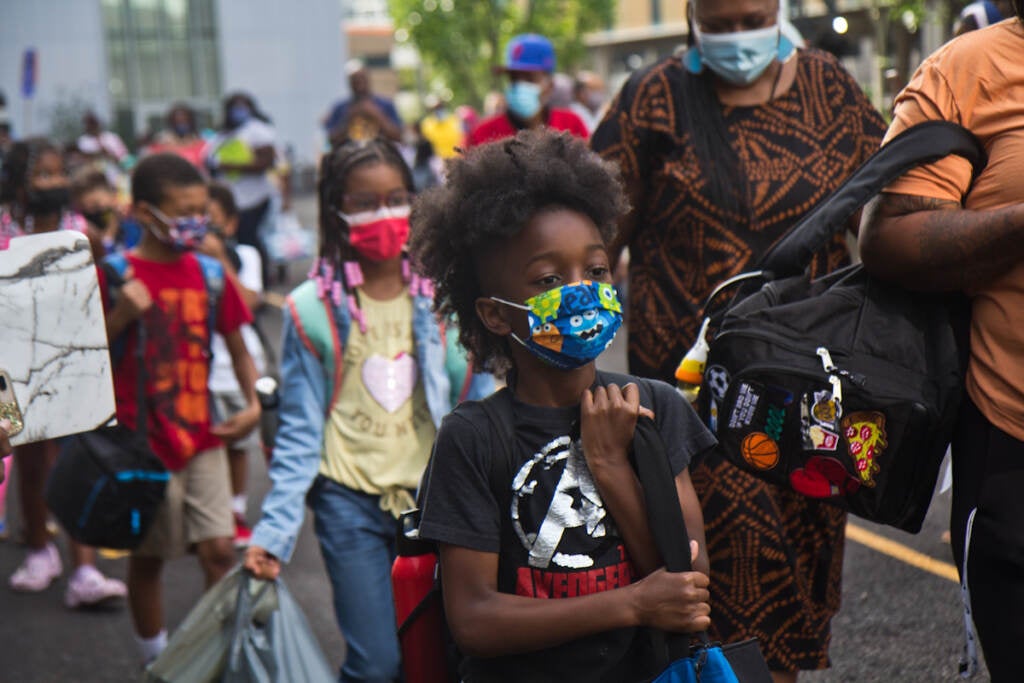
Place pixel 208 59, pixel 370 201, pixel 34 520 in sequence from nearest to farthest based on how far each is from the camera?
pixel 370 201
pixel 34 520
pixel 208 59

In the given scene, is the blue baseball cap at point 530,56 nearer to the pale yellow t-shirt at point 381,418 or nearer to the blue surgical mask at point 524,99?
the blue surgical mask at point 524,99

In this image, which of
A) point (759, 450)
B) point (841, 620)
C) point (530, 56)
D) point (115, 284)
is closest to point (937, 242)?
point (759, 450)

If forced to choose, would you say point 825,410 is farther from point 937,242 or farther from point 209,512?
point 209,512

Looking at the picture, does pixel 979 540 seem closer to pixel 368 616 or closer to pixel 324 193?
pixel 368 616

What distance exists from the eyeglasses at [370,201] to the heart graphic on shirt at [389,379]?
18.1 inches

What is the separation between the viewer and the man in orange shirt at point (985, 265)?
8.62 ft

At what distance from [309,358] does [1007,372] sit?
2.08m

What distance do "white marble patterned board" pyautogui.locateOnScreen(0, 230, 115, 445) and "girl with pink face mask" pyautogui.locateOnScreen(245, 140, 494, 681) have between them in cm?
98

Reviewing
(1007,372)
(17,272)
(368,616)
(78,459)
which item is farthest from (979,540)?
(78,459)

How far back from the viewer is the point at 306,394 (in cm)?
405

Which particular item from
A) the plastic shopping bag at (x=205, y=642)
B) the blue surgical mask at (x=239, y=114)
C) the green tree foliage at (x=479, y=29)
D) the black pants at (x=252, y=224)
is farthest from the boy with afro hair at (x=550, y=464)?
the green tree foliage at (x=479, y=29)

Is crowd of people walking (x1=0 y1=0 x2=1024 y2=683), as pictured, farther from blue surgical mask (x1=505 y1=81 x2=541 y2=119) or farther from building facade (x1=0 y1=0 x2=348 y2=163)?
building facade (x1=0 y1=0 x2=348 y2=163)

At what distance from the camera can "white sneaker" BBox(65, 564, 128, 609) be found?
20.5ft

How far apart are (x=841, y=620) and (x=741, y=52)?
97.7 inches
